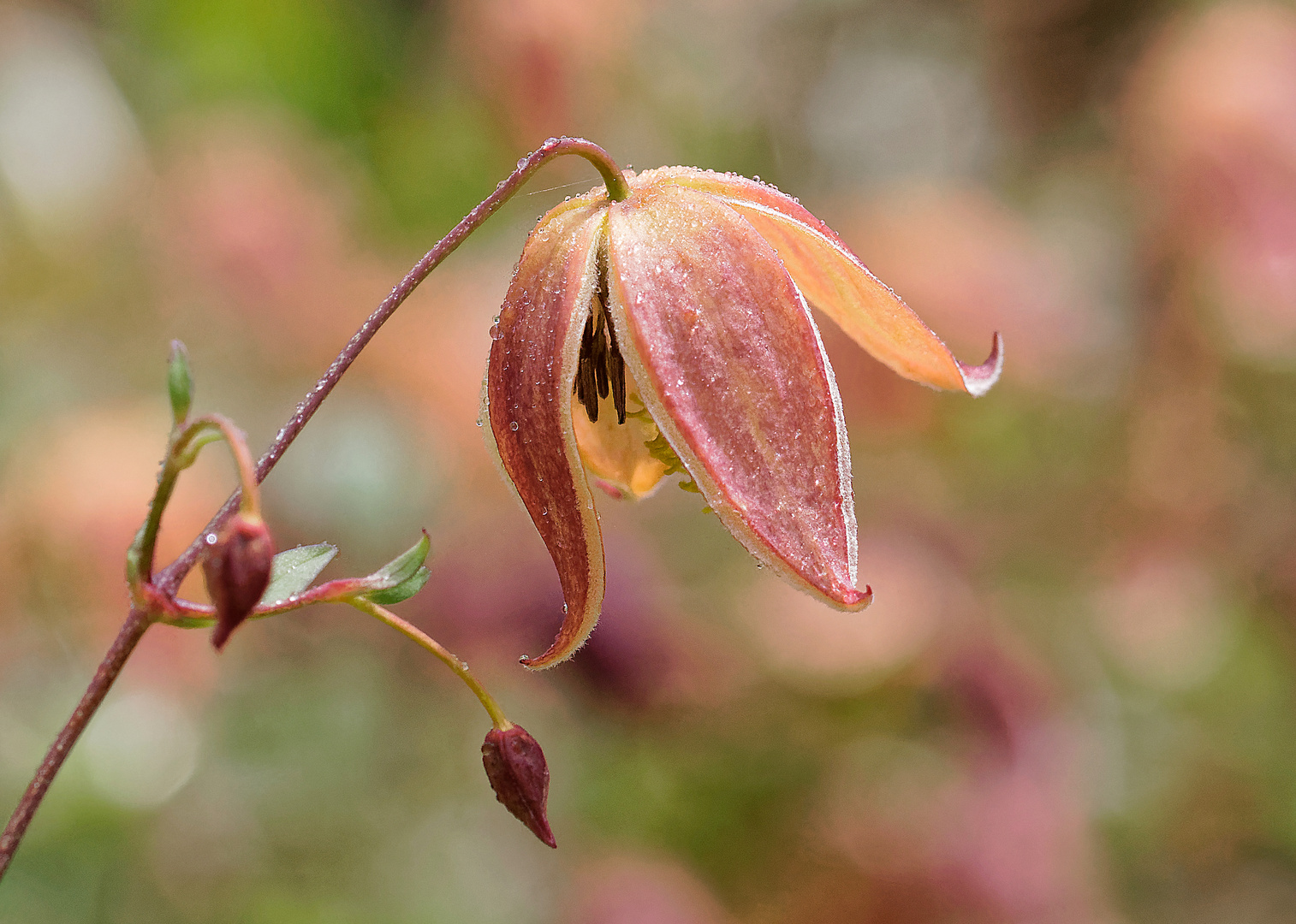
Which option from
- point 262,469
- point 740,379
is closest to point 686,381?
point 740,379

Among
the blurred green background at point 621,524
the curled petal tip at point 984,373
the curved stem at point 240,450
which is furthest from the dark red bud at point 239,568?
the blurred green background at point 621,524

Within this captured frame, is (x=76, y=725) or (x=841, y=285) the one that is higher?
(x=841, y=285)

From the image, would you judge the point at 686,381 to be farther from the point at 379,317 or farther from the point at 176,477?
the point at 176,477

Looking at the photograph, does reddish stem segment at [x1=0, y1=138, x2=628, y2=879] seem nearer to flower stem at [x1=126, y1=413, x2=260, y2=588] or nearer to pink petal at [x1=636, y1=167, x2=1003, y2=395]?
flower stem at [x1=126, y1=413, x2=260, y2=588]

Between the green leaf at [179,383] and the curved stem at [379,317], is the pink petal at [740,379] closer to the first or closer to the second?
the curved stem at [379,317]

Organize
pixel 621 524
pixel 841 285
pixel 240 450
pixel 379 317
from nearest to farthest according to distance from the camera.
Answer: pixel 240 450 → pixel 379 317 → pixel 841 285 → pixel 621 524

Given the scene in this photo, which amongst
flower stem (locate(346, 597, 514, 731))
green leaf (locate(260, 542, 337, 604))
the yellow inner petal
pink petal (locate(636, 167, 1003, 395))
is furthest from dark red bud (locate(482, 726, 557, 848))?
pink petal (locate(636, 167, 1003, 395))

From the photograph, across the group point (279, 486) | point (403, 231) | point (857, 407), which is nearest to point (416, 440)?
point (279, 486)
